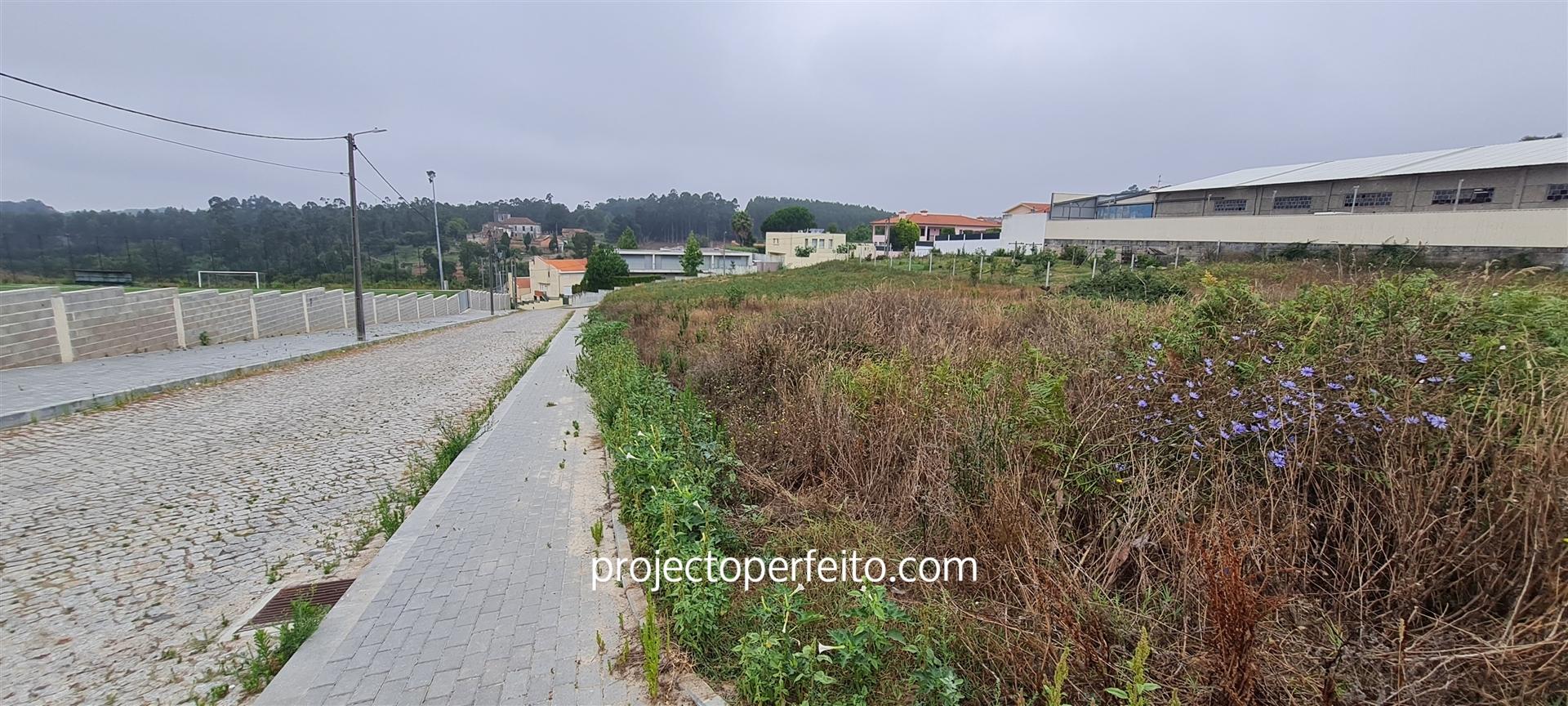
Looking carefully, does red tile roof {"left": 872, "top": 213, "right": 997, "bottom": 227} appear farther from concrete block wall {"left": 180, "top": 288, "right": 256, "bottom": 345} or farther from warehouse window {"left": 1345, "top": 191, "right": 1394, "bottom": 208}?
concrete block wall {"left": 180, "top": 288, "right": 256, "bottom": 345}

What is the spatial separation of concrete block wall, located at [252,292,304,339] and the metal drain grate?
59.0 feet

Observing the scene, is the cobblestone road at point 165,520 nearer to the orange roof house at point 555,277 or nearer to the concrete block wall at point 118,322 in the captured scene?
the concrete block wall at point 118,322

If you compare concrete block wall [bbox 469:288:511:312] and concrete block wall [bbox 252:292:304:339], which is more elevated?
concrete block wall [bbox 252:292:304:339]

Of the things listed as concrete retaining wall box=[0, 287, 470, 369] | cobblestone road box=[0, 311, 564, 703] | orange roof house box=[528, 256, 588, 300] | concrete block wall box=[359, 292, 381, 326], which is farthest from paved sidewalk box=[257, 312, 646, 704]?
orange roof house box=[528, 256, 588, 300]

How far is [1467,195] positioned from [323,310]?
1805 inches

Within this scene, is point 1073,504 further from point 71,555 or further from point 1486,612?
point 71,555

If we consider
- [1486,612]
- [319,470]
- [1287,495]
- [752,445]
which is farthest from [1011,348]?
[319,470]

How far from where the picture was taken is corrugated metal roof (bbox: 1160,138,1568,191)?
22500 mm

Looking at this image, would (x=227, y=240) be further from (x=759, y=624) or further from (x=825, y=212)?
(x=825, y=212)

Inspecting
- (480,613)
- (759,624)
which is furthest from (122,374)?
(759,624)

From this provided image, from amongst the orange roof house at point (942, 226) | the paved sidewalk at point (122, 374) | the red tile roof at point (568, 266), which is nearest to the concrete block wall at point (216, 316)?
the paved sidewalk at point (122, 374)

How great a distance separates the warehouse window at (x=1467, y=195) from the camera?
23.1 meters

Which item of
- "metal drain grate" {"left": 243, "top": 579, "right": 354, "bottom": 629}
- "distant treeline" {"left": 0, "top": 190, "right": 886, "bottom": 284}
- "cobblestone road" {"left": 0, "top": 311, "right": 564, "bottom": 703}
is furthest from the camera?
"distant treeline" {"left": 0, "top": 190, "right": 886, "bottom": 284}

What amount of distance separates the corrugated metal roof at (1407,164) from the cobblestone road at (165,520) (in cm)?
3738
